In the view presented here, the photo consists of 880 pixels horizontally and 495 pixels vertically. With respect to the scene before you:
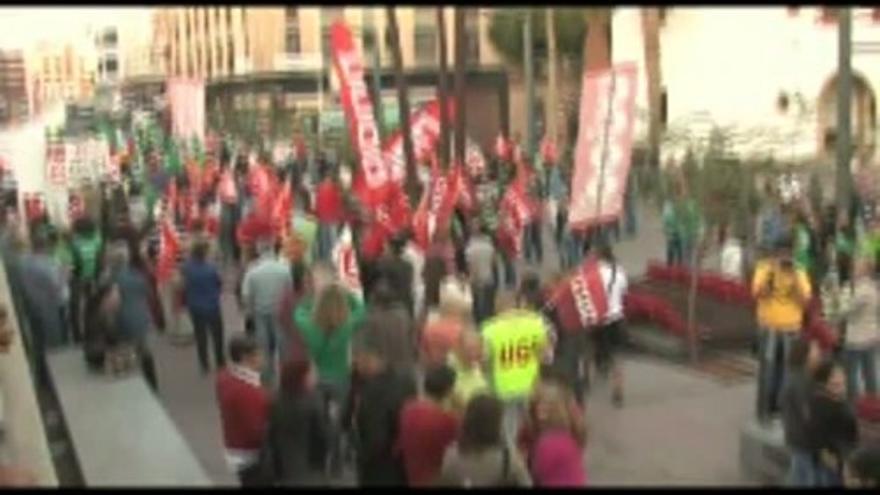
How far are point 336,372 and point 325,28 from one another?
60.4 metres

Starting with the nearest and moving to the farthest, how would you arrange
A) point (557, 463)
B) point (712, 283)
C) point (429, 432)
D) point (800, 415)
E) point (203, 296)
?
point (557, 463) → point (429, 432) → point (800, 415) → point (203, 296) → point (712, 283)

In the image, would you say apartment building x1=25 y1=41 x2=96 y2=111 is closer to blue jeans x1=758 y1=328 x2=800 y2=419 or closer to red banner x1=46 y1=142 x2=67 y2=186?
red banner x1=46 y1=142 x2=67 y2=186

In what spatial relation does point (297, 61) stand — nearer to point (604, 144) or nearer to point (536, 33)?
point (536, 33)

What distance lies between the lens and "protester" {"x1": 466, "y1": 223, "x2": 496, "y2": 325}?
14.5 m

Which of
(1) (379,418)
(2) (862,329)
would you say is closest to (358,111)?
(2) (862,329)

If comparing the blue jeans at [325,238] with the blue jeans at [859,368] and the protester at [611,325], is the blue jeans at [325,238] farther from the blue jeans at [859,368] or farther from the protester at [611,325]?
the blue jeans at [859,368]

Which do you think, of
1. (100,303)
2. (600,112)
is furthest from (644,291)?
(100,303)

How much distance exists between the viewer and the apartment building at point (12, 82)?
50.6 metres

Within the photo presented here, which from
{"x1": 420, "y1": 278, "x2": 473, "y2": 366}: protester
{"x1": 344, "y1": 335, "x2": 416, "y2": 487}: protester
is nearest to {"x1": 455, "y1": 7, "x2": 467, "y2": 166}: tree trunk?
{"x1": 420, "y1": 278, "x2": 473, "y2": 366}: protester

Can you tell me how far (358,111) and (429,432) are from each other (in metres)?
8.77

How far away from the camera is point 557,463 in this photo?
6.46 metres

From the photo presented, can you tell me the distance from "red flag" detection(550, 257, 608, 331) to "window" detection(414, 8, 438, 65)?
5726 centimetres

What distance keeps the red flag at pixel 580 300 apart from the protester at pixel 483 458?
4.67 meters

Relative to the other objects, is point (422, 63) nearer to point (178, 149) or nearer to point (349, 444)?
point (178, 149)
